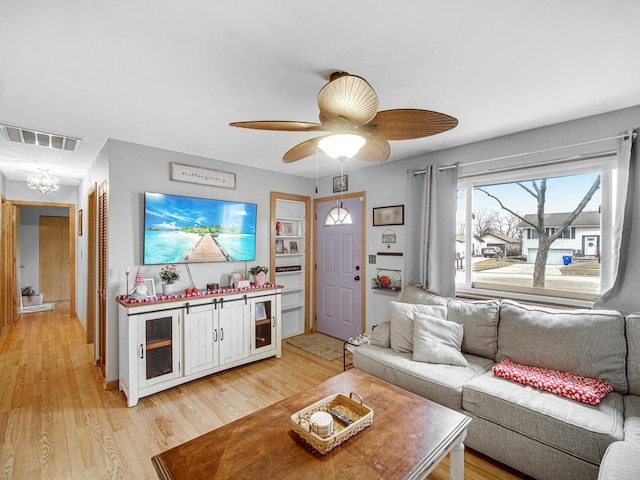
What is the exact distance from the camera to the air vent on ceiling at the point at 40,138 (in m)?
2.65

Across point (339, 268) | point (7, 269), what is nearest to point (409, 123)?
point (339, 268)

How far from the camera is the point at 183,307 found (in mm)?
2943

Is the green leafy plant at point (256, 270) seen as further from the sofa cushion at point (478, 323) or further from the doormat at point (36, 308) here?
the doormat at point (36, 308)

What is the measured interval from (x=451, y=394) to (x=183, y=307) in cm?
245

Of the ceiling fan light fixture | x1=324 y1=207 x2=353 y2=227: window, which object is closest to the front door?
x1=324 y1=207 x2=353 y2=227: window

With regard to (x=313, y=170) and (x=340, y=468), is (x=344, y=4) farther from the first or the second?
(x=313, y=170)

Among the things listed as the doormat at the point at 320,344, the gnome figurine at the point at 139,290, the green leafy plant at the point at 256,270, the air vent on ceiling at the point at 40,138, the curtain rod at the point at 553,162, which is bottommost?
the doormat at the point at 320,344

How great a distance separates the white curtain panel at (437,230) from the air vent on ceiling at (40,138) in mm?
3559

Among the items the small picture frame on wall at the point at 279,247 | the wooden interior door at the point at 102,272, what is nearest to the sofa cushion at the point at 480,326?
the small picture frame on wall at the point at 279,247

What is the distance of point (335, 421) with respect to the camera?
60.8 inches

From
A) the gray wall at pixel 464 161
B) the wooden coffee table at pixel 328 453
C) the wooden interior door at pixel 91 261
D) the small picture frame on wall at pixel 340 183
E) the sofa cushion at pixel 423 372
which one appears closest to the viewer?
the wooden coffee table at pixel 328 453

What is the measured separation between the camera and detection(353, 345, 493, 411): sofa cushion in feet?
7.02

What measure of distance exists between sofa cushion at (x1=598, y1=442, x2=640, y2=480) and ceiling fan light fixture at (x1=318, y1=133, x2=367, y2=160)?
6.04ft

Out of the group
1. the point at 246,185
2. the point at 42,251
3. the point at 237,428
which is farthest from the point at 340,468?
the point at 42,251
